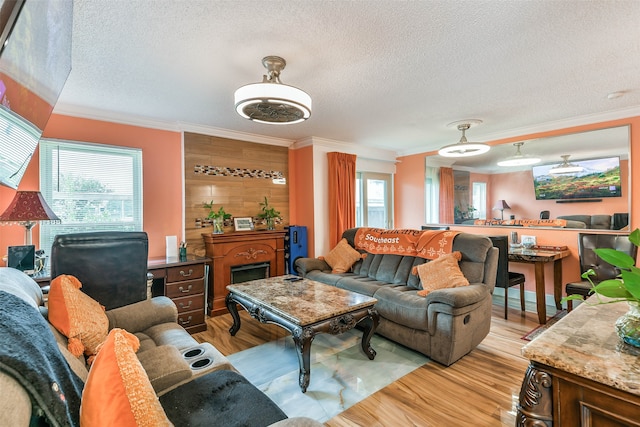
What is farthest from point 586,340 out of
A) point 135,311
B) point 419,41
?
point 135,311

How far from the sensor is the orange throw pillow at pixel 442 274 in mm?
2799

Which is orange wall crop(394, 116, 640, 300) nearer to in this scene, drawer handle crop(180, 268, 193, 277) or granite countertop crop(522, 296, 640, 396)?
granite countertop crop(522, 296, 640, 396)

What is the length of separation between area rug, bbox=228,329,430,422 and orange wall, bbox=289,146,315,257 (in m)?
2.03

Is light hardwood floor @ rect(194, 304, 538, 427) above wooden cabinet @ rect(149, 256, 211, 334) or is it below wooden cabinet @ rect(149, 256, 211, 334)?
below

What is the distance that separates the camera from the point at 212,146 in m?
4.16

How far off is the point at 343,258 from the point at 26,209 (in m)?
3.28

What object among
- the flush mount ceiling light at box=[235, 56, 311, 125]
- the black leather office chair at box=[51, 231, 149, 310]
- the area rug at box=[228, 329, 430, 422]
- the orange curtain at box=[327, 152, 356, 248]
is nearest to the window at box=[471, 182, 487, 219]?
the orange curtain at box=[327, 152, 356, 248]

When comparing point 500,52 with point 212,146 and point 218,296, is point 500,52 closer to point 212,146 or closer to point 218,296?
point 212,146

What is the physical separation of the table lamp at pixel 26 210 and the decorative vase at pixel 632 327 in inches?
148

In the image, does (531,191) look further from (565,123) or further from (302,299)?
(302,299)

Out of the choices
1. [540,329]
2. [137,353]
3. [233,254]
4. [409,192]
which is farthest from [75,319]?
[409,192]

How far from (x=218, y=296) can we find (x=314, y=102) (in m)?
2.75

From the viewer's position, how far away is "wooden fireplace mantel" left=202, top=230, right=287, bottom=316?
386 centimetres

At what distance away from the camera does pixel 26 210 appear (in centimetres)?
251
